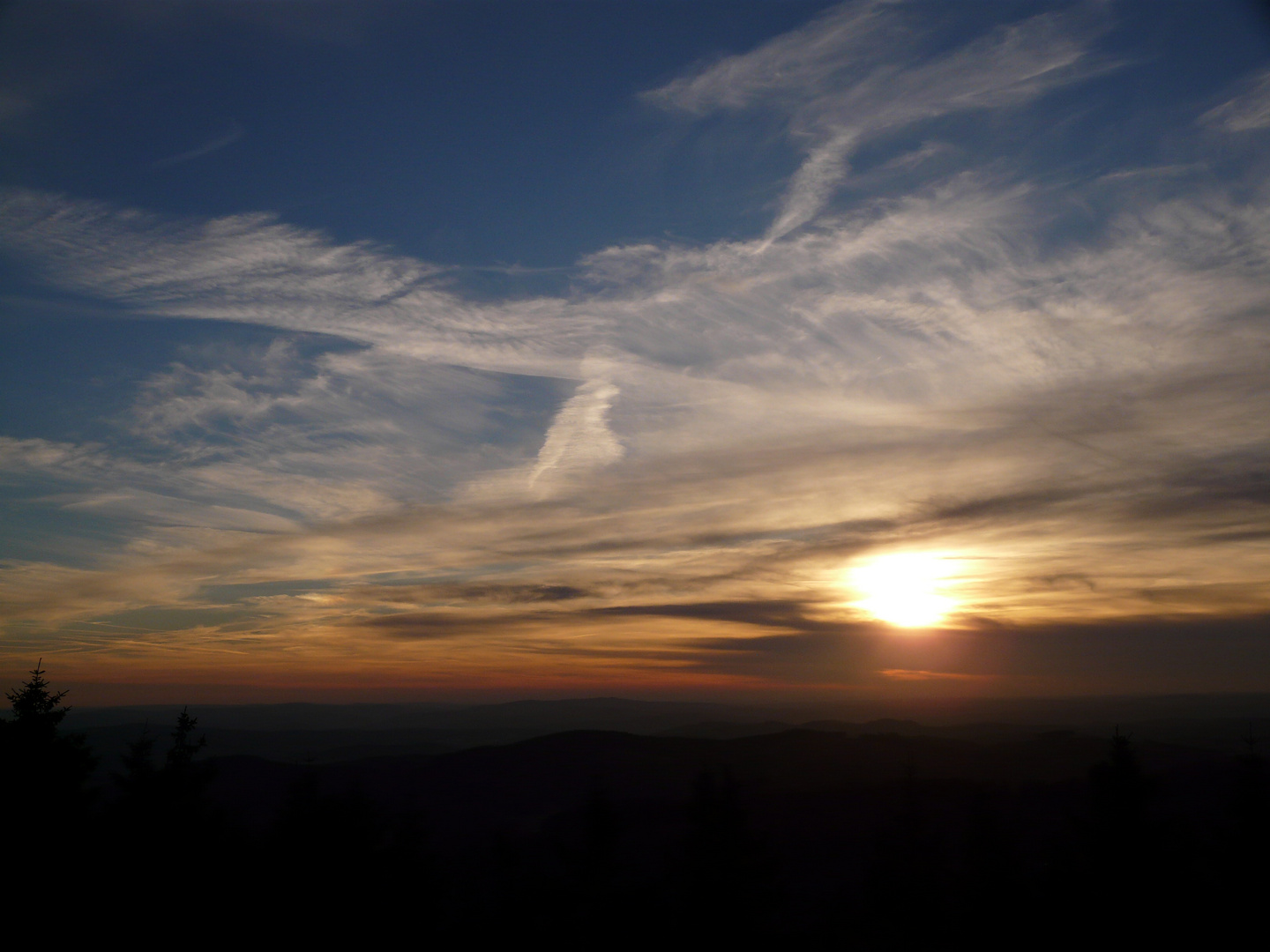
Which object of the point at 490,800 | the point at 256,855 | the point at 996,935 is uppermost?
the point at 256,855

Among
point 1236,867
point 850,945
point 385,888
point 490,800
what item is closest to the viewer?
point 385,888

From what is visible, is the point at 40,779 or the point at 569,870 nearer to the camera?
the point at 40,779

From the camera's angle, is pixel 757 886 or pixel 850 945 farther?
pixel 850 945

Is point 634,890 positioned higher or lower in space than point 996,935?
higher

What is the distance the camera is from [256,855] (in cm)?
3027

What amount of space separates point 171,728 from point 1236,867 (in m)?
50.8

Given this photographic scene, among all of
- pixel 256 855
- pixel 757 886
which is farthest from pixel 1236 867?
pixel 256 855

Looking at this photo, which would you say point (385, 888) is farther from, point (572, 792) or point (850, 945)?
point (572, 792)

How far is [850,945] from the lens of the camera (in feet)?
153

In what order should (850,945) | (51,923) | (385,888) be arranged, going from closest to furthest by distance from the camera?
(51,923) < (385,888) < (850,945)

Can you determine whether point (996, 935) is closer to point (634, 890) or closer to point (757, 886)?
point (757, 886)

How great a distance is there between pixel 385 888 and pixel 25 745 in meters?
17.3

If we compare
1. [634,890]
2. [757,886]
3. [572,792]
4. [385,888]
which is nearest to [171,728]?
[385,888]

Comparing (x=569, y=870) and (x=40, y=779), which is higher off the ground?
(x=40, y=779)
